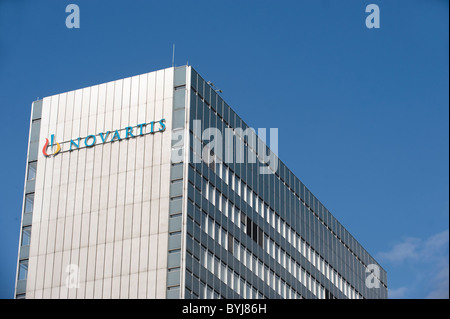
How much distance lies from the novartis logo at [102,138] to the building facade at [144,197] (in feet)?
0.41

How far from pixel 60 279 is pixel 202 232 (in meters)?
15.3

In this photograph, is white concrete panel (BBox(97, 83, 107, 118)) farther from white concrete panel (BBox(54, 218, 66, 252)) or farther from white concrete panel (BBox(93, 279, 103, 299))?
white concrete panel (BBox(93, 279, 103, 299))

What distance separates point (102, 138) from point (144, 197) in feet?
31.2

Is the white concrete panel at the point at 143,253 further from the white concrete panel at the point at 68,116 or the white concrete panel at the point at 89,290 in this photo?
the white concrete panel at the point at 68,116

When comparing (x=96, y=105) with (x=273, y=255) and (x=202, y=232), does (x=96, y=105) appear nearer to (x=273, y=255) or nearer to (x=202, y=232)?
(x=202, y=232)

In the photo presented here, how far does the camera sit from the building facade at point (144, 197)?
102 m

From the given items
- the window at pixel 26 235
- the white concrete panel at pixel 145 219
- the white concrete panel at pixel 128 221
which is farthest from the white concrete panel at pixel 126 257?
Result: the window at pixel 26 235

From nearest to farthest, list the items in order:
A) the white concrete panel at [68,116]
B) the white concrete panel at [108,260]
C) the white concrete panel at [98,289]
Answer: the white concrete panel at [98,289], the white concrete panel at [108,260], the white concrete panel at [68,116]

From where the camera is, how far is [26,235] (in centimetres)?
11106

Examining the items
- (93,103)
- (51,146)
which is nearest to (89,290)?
(51,146)

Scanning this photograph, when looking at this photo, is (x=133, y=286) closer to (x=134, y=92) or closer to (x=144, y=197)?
(x=144, y=197)

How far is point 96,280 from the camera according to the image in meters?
103
